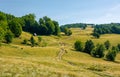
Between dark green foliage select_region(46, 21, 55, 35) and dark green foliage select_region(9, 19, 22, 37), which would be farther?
dark green foliage select_region(46, 21, 55, 35)

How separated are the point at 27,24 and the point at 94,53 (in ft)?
249

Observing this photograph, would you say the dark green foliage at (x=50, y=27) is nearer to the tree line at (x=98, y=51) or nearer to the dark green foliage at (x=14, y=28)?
the dark green foliage at (x=14, y=28)

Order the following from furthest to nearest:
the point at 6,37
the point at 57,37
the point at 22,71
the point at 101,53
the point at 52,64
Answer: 1. the point at 57,37
2. the point at 101,53
3. the point at 6,37
4. the point at 52,64
5. the point at 22,71

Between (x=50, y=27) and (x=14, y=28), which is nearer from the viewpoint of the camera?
(x=14, y=28)

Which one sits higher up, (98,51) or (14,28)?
(14,28)

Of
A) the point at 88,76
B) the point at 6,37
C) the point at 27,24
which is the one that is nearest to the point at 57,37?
the point at 27,24

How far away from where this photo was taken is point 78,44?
130 meters

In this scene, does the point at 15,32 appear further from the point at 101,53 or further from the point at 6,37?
the point at 101,53

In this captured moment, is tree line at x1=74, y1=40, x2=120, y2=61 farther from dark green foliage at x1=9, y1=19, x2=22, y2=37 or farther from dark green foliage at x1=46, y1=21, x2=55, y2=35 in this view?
dark green foliage at x1=46, y1=21, x2=55, y2=35

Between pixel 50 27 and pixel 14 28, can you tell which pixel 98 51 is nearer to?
pixel 14 28

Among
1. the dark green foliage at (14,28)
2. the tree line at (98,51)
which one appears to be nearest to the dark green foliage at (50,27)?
the dark green foliage at (14,28)

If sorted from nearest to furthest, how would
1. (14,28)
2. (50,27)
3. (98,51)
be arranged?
(98,51) → (14,28) → (50,27)

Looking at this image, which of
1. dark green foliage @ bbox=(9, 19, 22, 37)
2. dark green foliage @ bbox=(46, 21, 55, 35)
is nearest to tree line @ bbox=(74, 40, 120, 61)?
dark green foliage @ bbox=(9, 19, 22, 37)

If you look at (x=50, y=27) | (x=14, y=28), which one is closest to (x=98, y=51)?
(x=14, y=28)
